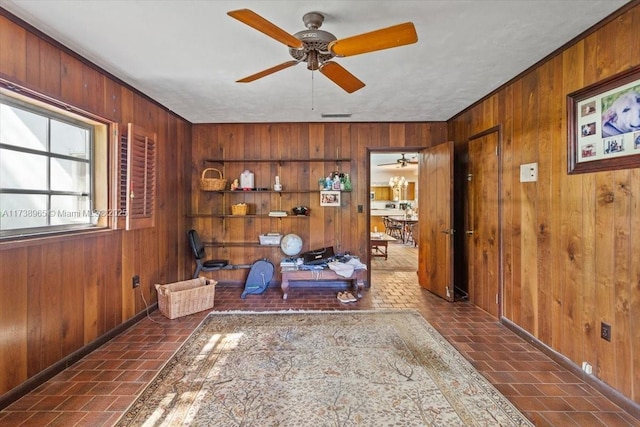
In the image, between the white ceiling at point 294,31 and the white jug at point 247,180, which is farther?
the white jug at point 247,180

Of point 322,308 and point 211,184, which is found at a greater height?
point 211,184

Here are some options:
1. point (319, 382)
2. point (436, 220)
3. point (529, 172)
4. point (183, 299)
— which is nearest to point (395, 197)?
point (436, 220)

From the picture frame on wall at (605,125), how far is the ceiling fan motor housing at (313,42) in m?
1.79

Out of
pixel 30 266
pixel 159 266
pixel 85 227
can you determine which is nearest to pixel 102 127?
pixel 85 227

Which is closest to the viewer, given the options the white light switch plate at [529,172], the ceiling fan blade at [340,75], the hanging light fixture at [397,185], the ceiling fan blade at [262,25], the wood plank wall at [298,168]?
the ceiling fan blade at [262,25]

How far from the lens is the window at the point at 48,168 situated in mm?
1855

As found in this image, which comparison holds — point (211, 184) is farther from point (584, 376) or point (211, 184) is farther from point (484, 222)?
point (584, 376)

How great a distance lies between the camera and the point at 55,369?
2088mm

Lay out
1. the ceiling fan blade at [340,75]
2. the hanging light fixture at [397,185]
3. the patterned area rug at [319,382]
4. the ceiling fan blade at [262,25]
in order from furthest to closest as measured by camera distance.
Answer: the hanging light fixture at [397,185], the ceiling fan blade at [340,75], the patterned area rug at [319,382], the ceiling fan blade at [262,25]

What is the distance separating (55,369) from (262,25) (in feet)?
8.90

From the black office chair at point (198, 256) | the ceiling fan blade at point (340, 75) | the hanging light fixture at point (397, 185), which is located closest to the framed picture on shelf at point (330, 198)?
the black office chair at point (198, 256)

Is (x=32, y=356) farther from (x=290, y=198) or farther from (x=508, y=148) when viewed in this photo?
(x=508, y=148)

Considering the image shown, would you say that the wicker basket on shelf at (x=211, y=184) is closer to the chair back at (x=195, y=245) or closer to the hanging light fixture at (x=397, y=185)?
the chair back at (x=195, y=245)

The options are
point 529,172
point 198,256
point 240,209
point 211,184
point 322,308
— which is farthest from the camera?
point 240,209
